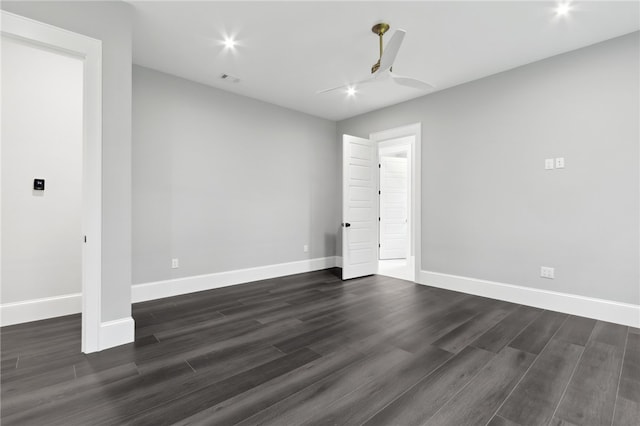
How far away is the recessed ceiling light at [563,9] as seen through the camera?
98.3 inches

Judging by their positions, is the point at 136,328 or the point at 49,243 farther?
the point at 49,243

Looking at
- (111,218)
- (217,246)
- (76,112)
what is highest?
(76,112)

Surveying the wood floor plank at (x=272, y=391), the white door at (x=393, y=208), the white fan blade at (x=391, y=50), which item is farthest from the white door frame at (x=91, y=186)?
the white door at (x=393, y=208)

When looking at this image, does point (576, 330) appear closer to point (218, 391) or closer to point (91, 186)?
point (218, 391)

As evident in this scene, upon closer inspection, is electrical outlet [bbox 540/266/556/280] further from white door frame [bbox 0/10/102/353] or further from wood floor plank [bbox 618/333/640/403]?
white door frame [bbox 0/10/102/353]

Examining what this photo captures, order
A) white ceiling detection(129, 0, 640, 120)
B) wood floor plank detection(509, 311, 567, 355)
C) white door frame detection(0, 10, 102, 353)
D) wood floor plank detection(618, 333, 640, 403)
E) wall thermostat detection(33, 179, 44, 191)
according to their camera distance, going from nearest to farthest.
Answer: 1. wood floor plank detection(618, 333, 640, 403)
2. white door frame detection(0, 10, 102, 353)
3. wood floor plank detection(509, 311, 567, 355)
4. white ceiling detection(129, 0, 640, 120)
5. wall thermostat detection(33, 179, 44, 191)

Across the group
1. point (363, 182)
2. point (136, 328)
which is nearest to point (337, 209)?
point (363, 182)

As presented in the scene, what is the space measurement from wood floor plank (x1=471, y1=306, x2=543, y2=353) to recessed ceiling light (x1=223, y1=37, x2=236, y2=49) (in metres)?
3.80

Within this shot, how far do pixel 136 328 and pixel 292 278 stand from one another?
2.46 meters

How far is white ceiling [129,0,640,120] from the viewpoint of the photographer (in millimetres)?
2572

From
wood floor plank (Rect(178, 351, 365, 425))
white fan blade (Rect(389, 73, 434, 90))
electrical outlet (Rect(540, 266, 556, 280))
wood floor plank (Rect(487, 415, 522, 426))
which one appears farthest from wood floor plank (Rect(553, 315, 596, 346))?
white fan blade (Rect(389, 73, 434, 90))

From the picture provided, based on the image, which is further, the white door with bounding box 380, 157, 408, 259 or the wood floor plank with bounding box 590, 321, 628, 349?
the white door with bounding box 380, 157, 408, 259

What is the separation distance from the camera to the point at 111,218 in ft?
8.00

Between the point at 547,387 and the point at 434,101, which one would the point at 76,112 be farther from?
the point at 547,387
